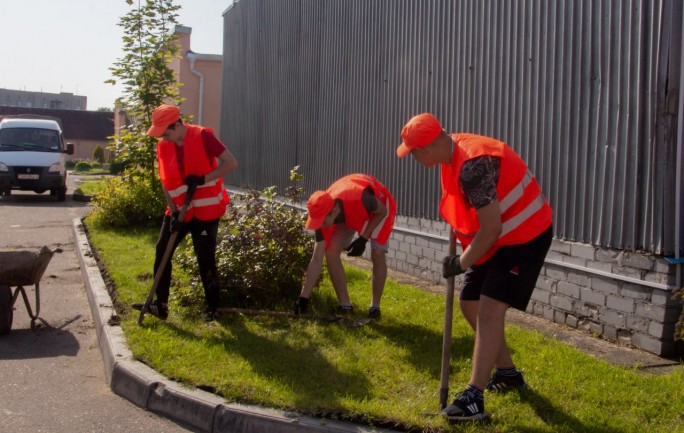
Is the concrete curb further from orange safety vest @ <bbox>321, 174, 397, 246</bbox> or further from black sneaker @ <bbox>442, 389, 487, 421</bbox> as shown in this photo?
orange safety vest @ <bbox>321, 174, 397, 246</bbox>

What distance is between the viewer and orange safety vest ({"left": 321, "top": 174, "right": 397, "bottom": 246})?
6094 mm

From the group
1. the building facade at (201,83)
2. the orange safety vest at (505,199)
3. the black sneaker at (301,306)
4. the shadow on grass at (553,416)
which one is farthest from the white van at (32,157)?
the shadow on grass at (553,416)

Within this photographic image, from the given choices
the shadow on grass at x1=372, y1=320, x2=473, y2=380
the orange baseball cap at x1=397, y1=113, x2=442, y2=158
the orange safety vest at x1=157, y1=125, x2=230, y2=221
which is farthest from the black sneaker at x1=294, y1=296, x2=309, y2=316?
Answer: the orange baseball cap at x1=397, y1=113, x2=442, y2=158

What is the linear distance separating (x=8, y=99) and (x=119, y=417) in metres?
113

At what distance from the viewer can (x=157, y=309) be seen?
6.27 meters

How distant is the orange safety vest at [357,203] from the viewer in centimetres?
609

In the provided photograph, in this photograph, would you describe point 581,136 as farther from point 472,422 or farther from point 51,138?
point 51,138

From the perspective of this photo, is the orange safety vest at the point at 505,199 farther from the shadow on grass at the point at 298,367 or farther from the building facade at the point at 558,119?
the building facade at the point at 558,119

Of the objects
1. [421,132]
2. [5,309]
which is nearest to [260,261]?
[5,309]

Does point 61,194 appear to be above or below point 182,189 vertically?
below

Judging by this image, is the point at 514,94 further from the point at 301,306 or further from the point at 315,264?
the point at 301,306

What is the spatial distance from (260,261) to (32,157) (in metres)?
15.5

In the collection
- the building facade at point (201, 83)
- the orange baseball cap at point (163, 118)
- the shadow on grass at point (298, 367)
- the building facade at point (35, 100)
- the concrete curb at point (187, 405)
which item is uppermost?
the building facade at point (35, 100)

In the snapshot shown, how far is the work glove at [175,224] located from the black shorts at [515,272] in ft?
9.49
